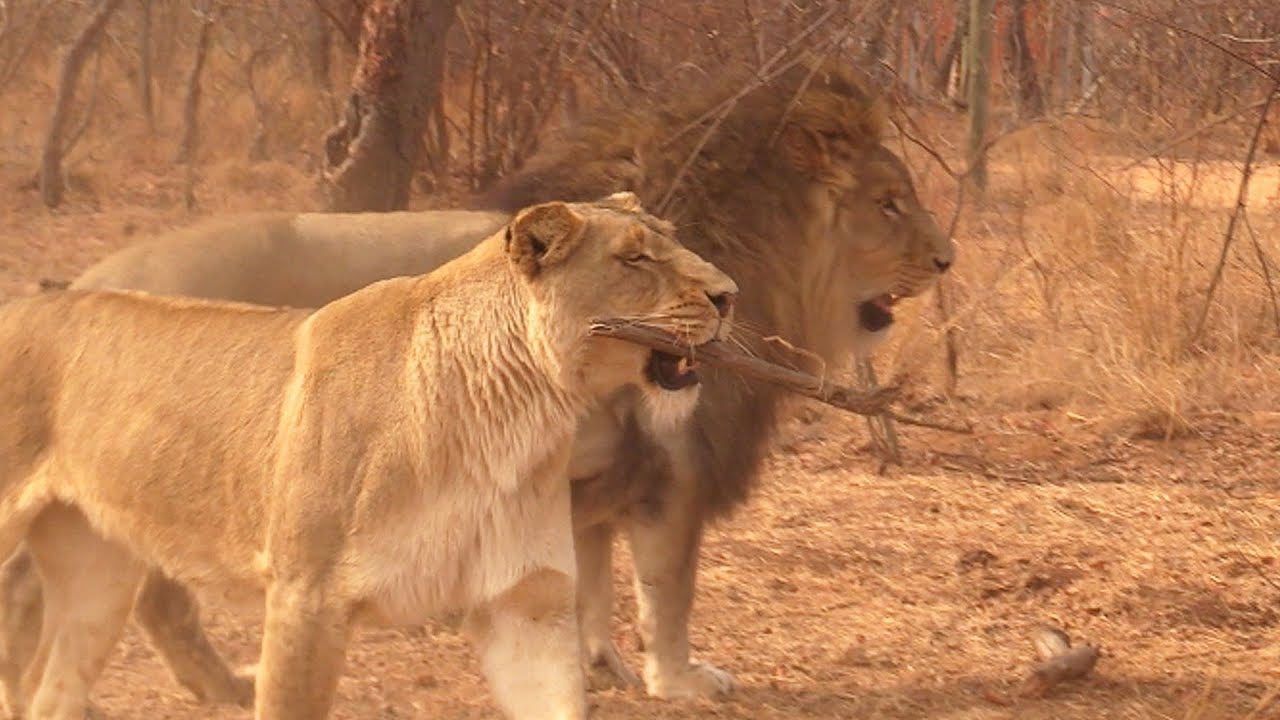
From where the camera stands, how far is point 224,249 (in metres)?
4.97

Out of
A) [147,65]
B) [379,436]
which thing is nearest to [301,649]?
[379,436]

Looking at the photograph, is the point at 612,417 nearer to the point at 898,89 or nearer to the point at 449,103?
the point at 898,89

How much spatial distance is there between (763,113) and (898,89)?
82cm

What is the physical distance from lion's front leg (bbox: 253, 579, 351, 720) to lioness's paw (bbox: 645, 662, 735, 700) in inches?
57.2

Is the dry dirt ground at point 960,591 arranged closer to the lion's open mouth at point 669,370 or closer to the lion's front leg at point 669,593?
the lion's front leg at point 669,593

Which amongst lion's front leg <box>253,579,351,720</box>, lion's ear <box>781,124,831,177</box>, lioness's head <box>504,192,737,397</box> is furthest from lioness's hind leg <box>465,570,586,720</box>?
lion's ear <box>781,124,831,177</box>

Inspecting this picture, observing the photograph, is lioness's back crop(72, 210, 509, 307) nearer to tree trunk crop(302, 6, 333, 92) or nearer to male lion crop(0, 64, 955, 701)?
male lion crop(0, 64, 955, 701)

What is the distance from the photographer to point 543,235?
11.9ft

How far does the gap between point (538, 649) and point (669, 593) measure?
1.26 m

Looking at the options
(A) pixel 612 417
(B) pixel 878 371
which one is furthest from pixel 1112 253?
(A) pixel 612 417

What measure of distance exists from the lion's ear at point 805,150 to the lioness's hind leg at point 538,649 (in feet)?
5.30

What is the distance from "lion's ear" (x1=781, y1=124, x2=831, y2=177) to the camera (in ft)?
16.6

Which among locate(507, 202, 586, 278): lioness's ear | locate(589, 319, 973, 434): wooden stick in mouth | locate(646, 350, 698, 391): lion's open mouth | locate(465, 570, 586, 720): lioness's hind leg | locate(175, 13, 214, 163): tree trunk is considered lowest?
locate(175, 13, 214, 163): tree trunk

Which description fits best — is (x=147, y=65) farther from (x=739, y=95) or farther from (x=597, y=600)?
(x=739, y=95)
